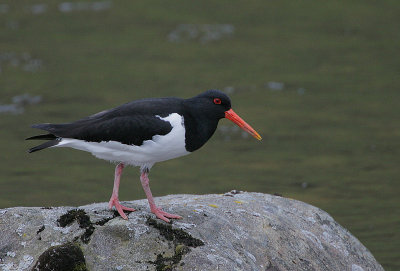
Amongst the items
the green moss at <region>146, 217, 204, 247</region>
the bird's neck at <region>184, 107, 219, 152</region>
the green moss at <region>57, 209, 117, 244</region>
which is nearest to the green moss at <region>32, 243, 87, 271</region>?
the green moss at <region>57, 209, 117, 244</region>

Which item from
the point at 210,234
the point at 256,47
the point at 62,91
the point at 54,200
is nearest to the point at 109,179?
the point at 54,200

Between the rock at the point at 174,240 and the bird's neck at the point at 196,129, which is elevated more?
the bird's neck at the point at 196,129

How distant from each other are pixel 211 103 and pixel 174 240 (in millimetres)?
1774

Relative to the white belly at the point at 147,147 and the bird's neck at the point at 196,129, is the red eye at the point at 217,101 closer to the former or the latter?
the bird's neck at the point at 196,129

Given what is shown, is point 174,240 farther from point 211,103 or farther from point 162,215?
point 211,103

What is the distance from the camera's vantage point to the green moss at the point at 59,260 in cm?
706

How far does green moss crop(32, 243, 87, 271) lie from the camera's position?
706 centimetres

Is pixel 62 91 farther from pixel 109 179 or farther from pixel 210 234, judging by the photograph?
pixel 210 234

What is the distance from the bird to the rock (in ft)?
1.11

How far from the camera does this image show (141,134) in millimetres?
8148

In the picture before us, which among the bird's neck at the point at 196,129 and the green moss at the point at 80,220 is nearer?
the green moss at the point at 80,220

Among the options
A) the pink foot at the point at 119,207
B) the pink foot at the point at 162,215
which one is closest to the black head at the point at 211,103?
the pink foot at the point at 162,215

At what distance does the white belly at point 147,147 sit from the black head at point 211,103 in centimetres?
35

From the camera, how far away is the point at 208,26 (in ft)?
88.8
